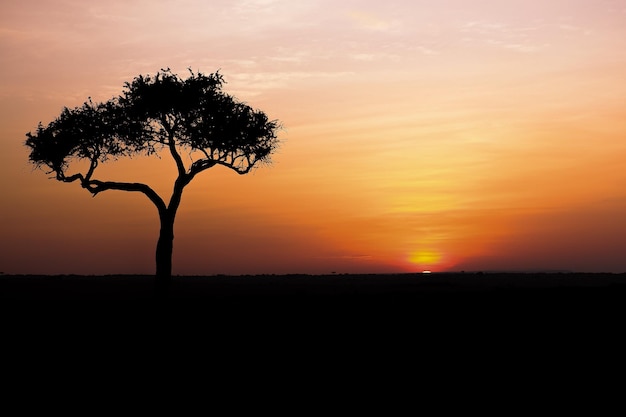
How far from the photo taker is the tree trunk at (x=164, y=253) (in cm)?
4622

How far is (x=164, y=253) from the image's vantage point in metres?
46.4

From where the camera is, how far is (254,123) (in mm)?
50438
